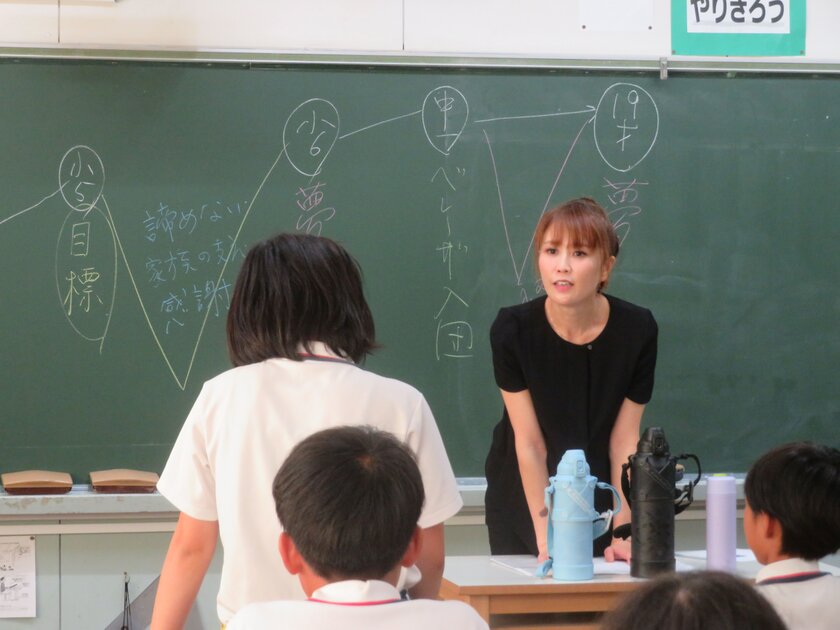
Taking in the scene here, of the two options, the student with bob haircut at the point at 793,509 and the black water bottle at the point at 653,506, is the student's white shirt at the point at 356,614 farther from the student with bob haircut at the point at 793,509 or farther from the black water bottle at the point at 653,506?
the black water bottle at the point at 653,506

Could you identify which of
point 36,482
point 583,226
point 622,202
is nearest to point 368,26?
point 622,202

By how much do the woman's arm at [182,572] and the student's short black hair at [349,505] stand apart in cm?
41

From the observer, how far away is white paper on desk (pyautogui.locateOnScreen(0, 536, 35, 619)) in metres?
3.46

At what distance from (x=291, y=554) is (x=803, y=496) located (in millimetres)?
1030

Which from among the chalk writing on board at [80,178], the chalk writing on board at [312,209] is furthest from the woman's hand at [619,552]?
the chalk writing on board at [80,178]

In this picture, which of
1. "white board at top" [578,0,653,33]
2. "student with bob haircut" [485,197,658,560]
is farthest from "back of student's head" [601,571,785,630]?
"white board at top" [578,0,653,33]

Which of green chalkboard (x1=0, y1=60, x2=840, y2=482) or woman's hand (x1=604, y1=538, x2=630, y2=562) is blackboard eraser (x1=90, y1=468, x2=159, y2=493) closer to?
green chalkboard (x1=0, y1=60, x2=840, y2=482)

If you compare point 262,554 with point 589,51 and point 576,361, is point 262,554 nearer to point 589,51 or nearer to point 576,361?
point 576,361

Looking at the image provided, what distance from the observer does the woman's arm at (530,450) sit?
104 inches

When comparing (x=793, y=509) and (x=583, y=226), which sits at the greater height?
(x=583, y=226)

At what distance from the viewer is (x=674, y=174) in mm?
3742

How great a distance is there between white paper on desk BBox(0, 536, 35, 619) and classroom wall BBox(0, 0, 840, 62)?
1597 mm

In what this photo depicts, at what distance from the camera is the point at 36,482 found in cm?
338

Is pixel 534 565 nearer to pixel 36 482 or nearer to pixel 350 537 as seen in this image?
pixel 350 537
